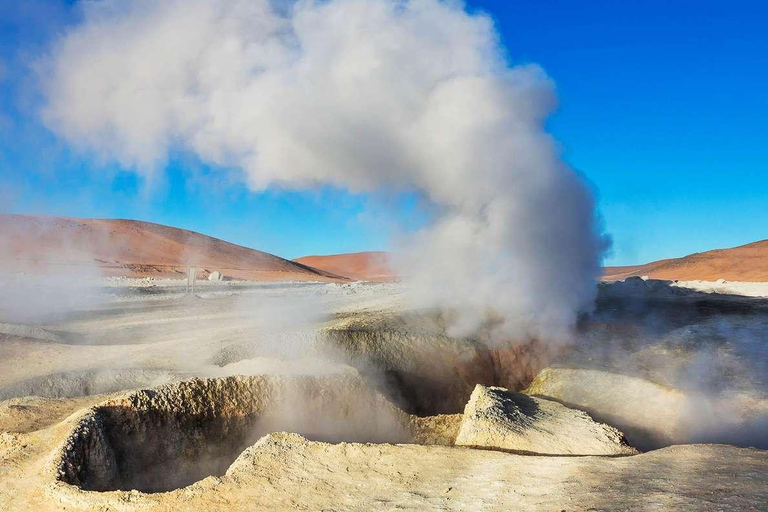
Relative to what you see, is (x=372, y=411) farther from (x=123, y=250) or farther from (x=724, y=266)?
(x=724, y=266)

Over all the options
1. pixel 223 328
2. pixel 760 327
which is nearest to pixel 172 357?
pixel 223 328

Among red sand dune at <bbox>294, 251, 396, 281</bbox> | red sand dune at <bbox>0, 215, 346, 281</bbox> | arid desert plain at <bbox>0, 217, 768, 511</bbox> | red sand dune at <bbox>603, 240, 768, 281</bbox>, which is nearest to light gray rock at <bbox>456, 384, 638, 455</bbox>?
arid desert plain at <bbox>0, 217, 768, 511</bbox>

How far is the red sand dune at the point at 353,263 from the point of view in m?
60.3

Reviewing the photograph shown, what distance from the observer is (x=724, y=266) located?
3428 cm

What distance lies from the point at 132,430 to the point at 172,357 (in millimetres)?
2237

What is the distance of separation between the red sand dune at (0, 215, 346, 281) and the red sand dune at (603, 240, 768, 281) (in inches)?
875

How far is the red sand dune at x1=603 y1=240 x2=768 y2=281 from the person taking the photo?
3086 cm

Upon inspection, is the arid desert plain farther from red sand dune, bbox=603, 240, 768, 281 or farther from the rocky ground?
red sand dune, bbox=603, 240, 768, 281

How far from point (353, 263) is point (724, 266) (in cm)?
4257

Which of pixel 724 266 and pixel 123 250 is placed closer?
pixel 724 266

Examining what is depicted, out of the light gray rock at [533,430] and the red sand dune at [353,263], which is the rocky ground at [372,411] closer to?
the light gray rock at [533,430]

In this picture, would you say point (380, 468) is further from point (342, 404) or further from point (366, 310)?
point (366, 310)

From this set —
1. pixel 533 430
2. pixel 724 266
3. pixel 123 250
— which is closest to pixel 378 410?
pixel 533 430

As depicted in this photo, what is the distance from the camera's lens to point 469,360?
7.85 metres
